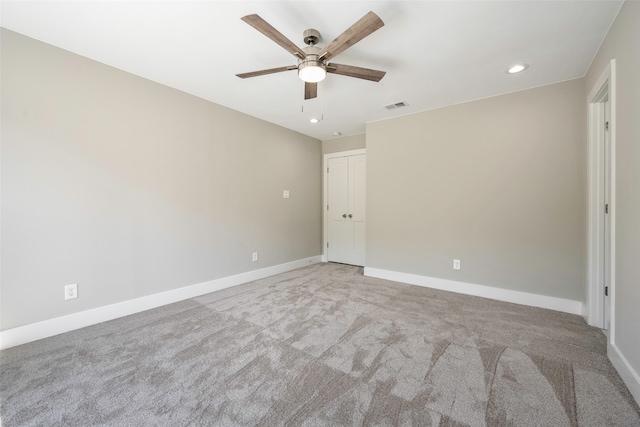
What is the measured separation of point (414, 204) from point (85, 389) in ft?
12.5

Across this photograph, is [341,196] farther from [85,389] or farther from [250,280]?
[85,389]

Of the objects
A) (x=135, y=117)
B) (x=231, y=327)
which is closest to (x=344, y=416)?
(x=231, y=327)

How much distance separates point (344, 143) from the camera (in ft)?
16.4

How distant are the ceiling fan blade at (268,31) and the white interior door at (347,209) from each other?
316 centimetres

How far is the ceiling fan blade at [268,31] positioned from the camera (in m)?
1.51

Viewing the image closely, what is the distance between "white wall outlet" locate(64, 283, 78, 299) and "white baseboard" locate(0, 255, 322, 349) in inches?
6.8

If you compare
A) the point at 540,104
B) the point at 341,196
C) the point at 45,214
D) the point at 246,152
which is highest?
the point at 540,104

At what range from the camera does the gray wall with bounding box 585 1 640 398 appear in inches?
59.7

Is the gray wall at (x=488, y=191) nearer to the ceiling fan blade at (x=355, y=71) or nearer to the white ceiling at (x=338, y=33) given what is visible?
the white ceiling at (x=338, y=33)

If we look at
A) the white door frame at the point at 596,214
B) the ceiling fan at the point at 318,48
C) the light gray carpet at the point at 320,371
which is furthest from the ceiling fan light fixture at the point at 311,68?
the white door frame at the point at 596,214

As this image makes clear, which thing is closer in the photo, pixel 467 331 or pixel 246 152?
pixel 467 331

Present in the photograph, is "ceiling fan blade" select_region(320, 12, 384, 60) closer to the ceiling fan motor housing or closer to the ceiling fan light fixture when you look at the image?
the ceiling fan light fixture

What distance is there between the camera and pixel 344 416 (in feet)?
4.56

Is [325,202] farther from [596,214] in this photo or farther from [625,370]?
[625,370]
